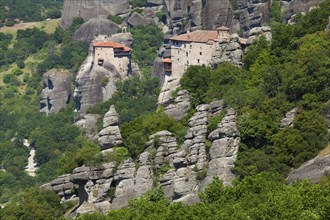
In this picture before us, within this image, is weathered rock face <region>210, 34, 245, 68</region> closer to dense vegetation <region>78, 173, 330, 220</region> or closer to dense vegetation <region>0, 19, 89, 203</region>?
dense vegetation <region>78, 173, 330, 220</region>

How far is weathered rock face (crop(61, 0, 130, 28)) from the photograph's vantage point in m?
177

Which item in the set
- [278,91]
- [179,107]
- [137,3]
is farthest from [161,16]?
[278,91]

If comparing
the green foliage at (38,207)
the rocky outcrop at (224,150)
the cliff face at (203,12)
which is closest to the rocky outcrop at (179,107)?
the rocky outcrop at (224,150)

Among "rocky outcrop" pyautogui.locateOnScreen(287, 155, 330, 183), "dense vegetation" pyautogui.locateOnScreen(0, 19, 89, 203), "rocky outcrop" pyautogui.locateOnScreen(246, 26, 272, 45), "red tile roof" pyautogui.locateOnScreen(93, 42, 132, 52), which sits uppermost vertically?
"rocky outcrop" pyautogui.locateOnScreen(246, 26, 272, 45)

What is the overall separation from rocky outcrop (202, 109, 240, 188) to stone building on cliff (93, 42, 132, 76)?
71364 millimetres

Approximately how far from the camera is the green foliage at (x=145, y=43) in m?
164

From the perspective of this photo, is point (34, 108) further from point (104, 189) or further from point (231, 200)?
point (231, 200)

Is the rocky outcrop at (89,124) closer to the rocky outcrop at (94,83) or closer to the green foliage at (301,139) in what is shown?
the rocky outcrop at (94,83)

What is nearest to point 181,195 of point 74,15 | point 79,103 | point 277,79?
point 277,79

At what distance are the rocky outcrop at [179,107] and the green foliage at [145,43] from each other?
73.4m

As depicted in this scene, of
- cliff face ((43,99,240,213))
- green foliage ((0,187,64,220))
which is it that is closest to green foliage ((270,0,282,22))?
cliff face ((43,99,240,213))

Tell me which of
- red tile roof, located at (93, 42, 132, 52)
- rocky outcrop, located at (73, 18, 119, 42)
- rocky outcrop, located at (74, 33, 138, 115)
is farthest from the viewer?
rocky outcrop, located at (73, 18, 119, 42)

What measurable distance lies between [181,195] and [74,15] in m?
111

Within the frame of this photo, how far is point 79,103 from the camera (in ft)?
506
